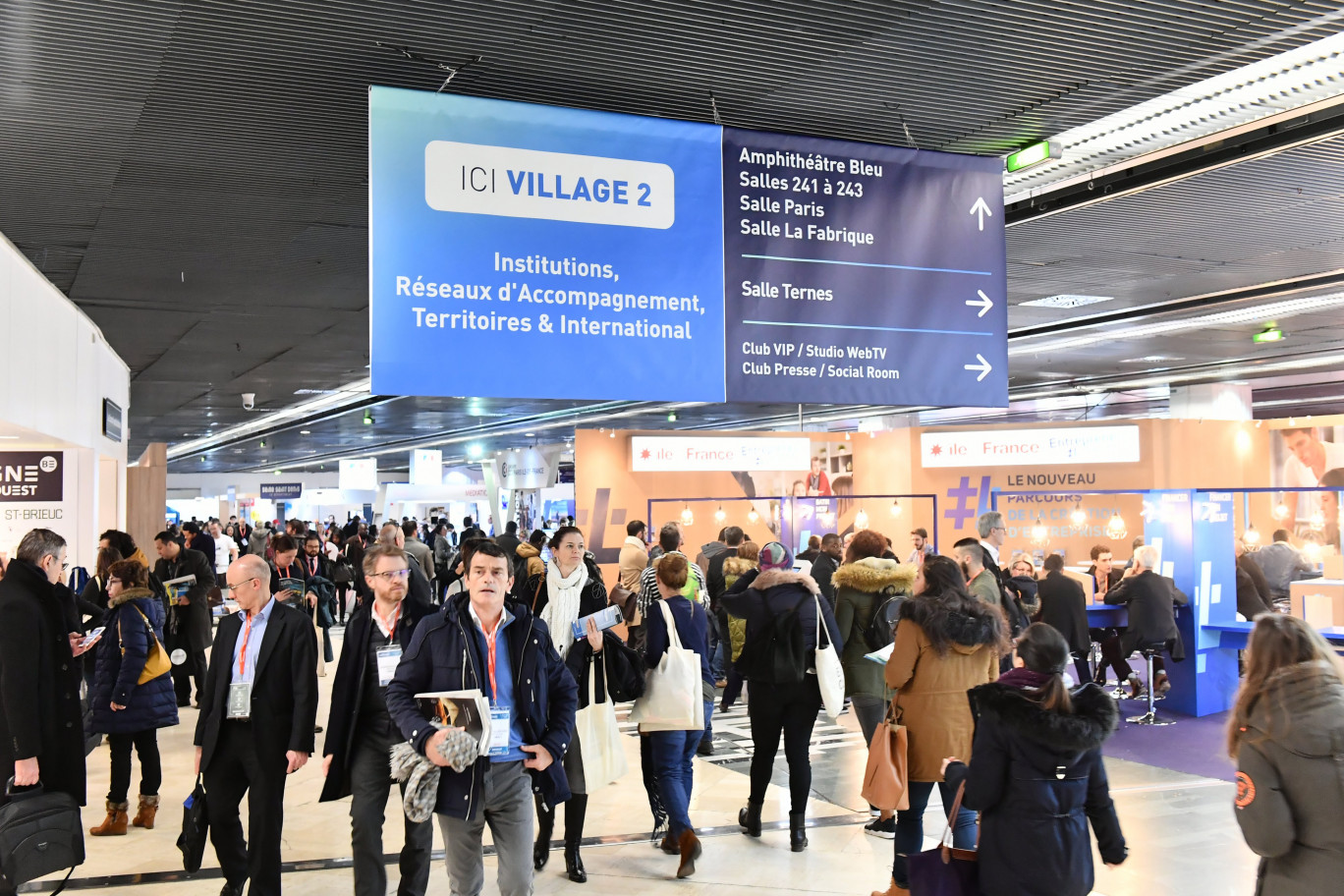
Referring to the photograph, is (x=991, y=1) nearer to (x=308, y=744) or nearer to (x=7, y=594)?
(x=308, y=744)

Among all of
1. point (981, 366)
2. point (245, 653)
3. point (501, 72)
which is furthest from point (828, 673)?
point (501, 72)

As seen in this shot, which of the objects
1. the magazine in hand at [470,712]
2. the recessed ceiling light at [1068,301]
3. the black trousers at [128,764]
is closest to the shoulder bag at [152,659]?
the black trousers at [128,764]

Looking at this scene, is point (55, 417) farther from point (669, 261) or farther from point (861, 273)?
point (861, 273)

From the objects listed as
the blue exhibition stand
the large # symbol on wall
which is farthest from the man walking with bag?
the large # symbol on wall

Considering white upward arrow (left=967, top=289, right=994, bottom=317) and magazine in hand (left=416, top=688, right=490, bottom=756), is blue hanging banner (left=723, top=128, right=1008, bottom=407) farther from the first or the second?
magazine in hand (left=416, top=688, right=490, bottom=756)

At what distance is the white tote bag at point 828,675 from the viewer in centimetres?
491

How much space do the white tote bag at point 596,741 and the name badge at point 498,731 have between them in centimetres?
137

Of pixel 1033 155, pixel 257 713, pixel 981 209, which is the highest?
pixel 1033 155

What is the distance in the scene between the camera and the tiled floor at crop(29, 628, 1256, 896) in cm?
455

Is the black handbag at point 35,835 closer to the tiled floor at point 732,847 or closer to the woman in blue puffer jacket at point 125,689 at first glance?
the tiled floor at point 732,847

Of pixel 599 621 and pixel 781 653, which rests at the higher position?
pixel 599 621

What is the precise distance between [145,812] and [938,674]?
4062 mm

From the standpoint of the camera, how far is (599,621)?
451 centimetres

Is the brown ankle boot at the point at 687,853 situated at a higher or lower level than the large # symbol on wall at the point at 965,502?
lower
